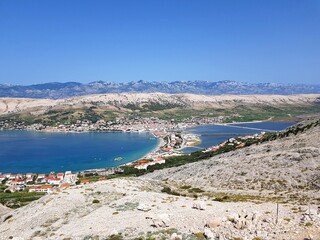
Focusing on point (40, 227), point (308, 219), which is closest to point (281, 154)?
point (308, 219)

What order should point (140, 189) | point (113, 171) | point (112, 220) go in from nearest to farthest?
point (112, 220) → point (140, 189) → point (113, 171)

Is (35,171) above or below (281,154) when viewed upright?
below

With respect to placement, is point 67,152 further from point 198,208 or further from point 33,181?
point 198,208

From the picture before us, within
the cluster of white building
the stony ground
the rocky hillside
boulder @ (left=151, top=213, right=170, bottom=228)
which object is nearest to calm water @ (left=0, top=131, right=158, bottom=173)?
the cluster of white building

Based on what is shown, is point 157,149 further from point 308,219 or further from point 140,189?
point 308,219

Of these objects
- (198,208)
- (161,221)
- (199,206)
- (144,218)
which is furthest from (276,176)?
(161,221)

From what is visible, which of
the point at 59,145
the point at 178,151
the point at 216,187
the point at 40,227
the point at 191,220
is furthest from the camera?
the point at 59,145

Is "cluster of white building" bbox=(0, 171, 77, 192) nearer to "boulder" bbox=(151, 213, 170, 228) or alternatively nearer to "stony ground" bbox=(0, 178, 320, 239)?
"stony ground" bbox=(0, 178, 320, 239)
